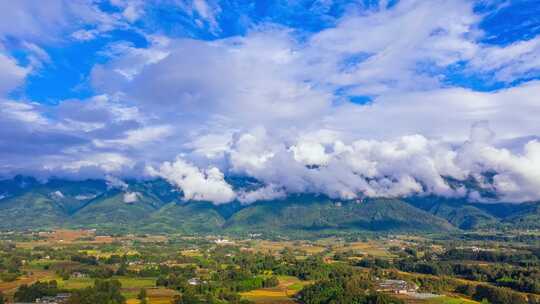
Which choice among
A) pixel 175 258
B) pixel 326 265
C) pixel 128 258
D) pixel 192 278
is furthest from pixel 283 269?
pixel 128 258

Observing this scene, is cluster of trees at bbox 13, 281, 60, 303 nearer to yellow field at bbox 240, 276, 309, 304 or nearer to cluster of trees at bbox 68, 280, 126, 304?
cluster of trees at bbox 68, 280, 126, 304

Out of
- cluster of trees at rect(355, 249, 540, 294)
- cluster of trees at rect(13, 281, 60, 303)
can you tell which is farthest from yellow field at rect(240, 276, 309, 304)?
cluster of trees at rect(13, 281, 60, 303)

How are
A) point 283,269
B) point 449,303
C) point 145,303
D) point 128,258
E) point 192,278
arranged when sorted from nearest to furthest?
point 145,303
point 449,303
point 192,278
point 283,269
point 128,258

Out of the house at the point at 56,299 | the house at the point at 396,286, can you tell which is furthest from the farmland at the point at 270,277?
the house at the point at 56,299

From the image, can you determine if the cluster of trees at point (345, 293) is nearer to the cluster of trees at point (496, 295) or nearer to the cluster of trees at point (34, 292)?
the cluster of trees at point (496, 295)

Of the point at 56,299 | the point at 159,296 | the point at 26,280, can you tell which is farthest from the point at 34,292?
the point at 159,296

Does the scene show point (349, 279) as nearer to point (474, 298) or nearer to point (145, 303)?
point (474, 298)

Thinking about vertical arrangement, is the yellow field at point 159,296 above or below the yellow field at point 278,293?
above

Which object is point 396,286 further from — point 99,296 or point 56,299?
point 56,299
